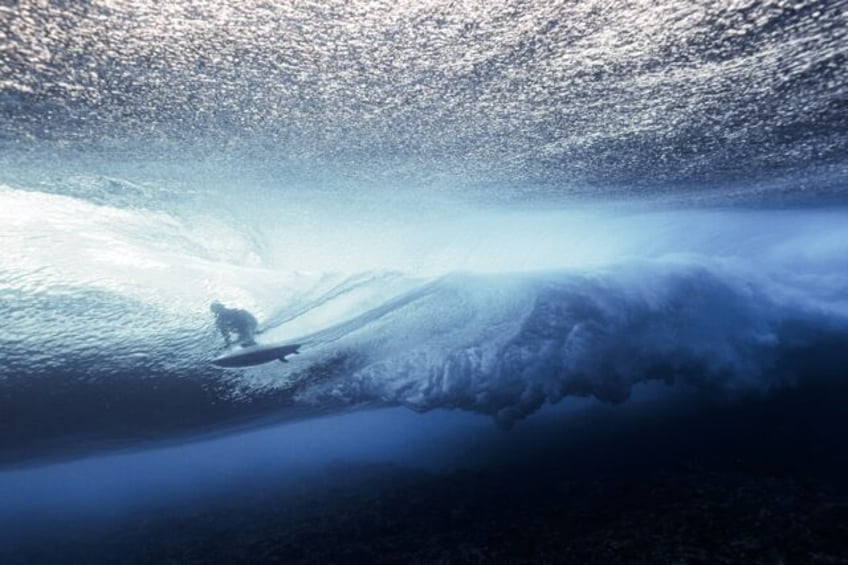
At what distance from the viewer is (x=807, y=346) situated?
10.2 m

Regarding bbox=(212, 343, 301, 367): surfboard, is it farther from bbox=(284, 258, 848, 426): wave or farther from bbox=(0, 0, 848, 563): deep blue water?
bbox=(284, 258, 848, 426): wave

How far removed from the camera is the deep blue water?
2426 mm

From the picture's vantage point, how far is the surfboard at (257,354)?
7198 millimetres

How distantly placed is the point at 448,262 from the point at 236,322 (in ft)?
15.0

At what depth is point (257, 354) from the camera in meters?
7.43

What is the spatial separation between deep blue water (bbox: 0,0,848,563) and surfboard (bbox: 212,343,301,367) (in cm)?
23

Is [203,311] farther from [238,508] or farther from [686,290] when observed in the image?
[686,290]

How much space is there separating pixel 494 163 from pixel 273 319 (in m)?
4.77

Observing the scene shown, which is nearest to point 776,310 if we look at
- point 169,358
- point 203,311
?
point 203,311

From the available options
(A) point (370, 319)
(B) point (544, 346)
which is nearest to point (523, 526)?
(B) point (544, 346)

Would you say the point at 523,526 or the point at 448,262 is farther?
the point at 448,262

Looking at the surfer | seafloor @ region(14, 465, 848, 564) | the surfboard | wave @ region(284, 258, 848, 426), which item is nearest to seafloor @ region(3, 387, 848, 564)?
seafloor @ region(14, 465, 848, 564)

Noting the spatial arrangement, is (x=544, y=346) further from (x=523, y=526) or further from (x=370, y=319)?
(x=370, y=319)

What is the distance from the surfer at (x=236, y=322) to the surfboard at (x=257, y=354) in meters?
0.16
